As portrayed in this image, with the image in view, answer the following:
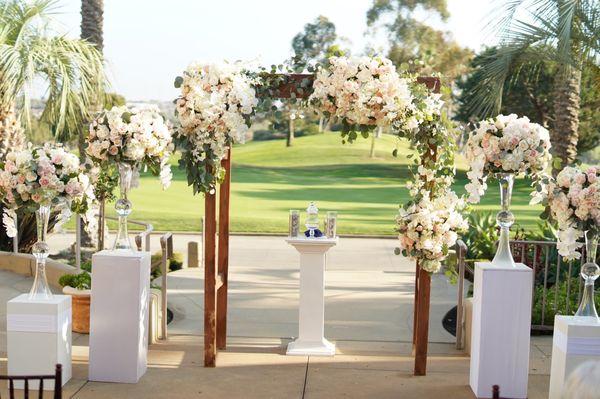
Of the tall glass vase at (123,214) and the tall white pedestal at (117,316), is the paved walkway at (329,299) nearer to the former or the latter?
the tall white pedestal at (117,316)

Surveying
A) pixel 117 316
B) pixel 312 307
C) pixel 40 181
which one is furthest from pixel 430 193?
pixel 40 181

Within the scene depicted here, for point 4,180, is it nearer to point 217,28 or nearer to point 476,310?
point 476,310

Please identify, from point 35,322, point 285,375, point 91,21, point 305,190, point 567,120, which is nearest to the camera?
point 35,322

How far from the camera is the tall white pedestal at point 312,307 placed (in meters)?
7.57

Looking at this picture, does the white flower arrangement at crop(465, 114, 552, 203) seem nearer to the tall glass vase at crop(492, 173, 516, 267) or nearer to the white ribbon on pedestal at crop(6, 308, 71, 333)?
the tall glass vase at crop(492, 173, 516, 267)

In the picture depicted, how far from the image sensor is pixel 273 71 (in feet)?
23.3

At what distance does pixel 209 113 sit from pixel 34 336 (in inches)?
84.0

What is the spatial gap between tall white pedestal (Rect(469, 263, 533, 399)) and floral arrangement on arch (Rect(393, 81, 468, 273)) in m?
0.48

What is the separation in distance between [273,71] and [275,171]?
3837cm

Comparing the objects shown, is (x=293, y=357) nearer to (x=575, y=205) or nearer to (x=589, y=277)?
(x=589, y=277)

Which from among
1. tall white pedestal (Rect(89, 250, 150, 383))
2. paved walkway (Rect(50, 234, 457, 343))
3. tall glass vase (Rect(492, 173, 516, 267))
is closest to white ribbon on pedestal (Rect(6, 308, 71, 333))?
tall white pedestal (Rect(89, 250, 150, 383))

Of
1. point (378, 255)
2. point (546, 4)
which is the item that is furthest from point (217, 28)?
point (546, 4)

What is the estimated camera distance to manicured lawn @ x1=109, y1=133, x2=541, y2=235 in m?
25.6

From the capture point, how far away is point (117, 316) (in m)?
6.59
